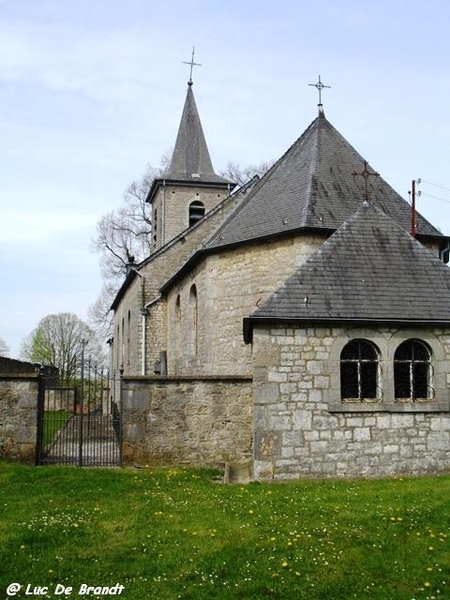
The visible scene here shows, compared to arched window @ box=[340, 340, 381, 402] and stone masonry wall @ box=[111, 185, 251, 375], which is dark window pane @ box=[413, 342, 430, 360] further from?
stone masonry wall @ box=[111, 185, 251, 375]

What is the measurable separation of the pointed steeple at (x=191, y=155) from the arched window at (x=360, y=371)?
62.6 ft

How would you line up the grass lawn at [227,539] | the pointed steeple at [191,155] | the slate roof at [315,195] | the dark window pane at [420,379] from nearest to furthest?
1. the grass lawn at [227,539]
2. the dark window pane at [420,379]
3. the slate roof at [315,195]
4. the pointed steeple at [191,155]

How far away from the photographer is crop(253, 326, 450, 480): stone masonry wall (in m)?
10.9

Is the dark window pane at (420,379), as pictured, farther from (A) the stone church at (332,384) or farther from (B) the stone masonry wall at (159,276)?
(B) the stone masonry wall at (159,276)

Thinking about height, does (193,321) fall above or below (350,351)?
→ above

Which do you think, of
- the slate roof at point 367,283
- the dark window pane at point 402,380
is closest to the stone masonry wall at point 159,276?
the slate roof at point 367,283

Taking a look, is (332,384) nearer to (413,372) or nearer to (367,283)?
(413,372)

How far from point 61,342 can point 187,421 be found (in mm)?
41658

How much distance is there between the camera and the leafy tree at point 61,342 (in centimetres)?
4994

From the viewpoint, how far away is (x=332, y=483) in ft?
34.3

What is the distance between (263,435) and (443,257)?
9696mm

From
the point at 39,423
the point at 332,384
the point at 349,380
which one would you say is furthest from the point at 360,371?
the point at 39,423

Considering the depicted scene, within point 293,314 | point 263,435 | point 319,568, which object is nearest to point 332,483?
point 263,435

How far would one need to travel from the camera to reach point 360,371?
1140cm
